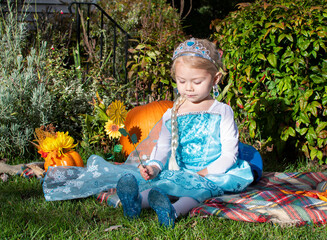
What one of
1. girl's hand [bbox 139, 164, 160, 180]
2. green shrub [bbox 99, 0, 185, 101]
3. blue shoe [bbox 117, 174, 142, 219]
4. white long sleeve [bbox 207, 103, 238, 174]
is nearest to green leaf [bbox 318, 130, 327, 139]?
white long sleeve [bbox 207, 103, 238, 174]

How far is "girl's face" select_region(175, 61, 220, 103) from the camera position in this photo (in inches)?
98.1

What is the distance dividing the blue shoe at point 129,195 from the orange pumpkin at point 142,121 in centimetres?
158

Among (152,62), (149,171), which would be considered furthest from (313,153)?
(152,62)

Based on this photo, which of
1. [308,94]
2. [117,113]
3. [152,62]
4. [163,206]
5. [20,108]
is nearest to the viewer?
[163,206]

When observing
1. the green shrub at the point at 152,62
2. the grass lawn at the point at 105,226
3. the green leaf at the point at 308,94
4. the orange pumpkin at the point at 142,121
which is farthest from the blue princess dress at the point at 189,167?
the green shrub at the point at 152,62

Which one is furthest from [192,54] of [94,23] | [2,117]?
[94,23]

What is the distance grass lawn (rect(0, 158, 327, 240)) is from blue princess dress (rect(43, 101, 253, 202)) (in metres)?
0.22

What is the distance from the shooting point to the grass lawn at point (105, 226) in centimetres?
191

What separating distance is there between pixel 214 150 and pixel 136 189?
2.82 ft

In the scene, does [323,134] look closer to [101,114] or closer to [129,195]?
[129,195]

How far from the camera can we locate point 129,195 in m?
2.04

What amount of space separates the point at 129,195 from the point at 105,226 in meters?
0.23

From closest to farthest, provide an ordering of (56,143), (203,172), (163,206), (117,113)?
(163,206) → (203,172) → (56,143) → (117,113)

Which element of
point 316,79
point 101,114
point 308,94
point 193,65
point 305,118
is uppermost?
point 193,65
